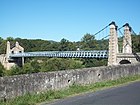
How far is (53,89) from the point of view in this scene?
12773 mm

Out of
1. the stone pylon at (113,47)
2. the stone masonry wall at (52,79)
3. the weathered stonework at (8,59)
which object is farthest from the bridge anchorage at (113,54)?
the stone masonry wall at (52,79)

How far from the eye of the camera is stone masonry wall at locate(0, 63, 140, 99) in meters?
10.5

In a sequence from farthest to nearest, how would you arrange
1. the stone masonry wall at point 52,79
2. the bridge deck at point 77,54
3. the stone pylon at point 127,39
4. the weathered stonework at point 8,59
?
the weathered stonework at point 8,59, the bridge deck at point 77,54, the stone pylon at point 127,39, the stone masonry wall at point 52,79

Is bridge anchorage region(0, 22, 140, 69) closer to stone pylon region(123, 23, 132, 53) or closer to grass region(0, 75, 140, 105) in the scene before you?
stone pylon region(123, 23, 132, 53)

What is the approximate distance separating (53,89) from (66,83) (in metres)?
1.01

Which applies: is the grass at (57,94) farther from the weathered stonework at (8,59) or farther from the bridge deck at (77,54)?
the weathered stonework at (8,59)

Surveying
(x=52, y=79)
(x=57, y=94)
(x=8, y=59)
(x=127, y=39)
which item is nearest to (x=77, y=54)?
(x=127, y=39)

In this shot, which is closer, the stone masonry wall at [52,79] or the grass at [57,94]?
the grass at [57,94]

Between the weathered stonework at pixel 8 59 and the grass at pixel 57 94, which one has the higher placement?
the weathered stonework at pixel 8 59

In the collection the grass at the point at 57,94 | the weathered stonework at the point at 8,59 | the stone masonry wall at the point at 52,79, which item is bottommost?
the grass at the point at 57,94

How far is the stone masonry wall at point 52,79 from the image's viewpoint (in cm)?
1053

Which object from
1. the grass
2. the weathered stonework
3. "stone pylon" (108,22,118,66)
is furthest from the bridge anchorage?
the grass

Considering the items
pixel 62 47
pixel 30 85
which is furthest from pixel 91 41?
pixel 30 85

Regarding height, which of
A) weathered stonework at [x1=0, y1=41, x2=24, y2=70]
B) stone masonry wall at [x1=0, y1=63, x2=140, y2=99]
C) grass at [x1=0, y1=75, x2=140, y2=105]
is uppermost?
weathered stonework at [x1=0, y1=41, x2=24, y2=70]
